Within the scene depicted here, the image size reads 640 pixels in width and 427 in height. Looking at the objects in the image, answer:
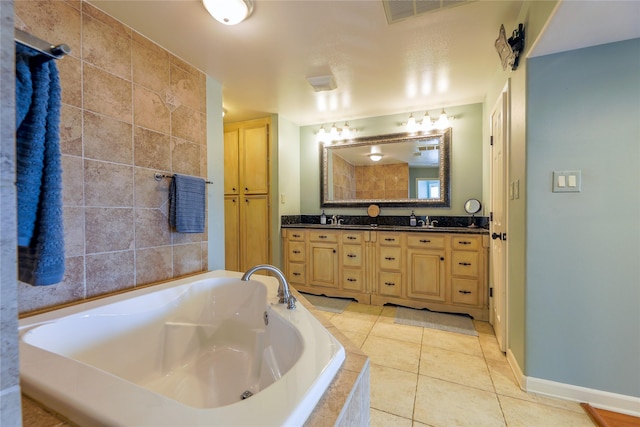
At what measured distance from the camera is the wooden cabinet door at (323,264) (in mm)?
3037

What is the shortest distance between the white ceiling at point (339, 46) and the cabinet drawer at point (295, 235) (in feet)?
4.92

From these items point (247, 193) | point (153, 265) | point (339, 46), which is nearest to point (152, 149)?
point (153, 265)

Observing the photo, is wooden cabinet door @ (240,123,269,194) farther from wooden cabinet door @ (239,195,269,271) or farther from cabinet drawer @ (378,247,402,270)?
cabinet drawer @ (378,247,402,270)

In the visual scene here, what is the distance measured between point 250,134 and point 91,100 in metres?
1.99

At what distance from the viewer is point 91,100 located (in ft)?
4.85

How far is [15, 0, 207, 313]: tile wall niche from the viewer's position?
4.50 ft

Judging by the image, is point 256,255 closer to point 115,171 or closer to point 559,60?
point 115,171

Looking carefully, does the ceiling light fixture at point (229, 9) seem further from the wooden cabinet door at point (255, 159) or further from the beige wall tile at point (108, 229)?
the wooden cabinet door at point (255, 159)

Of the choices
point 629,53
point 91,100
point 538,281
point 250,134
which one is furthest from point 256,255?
point 629,53

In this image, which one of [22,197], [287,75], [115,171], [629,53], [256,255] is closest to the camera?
[22,197]

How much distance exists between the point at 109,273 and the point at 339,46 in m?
2.12

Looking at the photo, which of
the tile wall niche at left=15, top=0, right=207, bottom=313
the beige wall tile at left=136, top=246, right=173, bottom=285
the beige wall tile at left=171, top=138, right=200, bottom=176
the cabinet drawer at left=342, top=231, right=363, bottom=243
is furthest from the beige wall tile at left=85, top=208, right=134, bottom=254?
the cabinet drawer at left=342, top=231, right=363, bottom=243

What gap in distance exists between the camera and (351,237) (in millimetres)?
2955

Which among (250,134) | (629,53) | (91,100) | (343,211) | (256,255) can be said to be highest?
(250,134)
